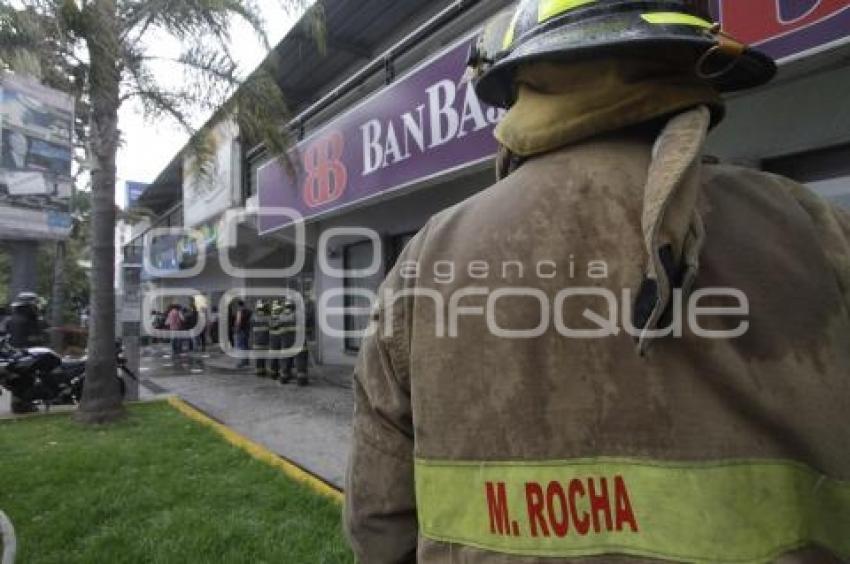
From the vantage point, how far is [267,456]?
6.13 metres

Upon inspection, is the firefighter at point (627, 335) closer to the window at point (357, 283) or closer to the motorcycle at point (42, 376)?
the motorcycle at point (42, 376)

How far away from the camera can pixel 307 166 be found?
1034 cm

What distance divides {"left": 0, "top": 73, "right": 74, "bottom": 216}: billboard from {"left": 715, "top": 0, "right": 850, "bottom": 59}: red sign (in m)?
8.48

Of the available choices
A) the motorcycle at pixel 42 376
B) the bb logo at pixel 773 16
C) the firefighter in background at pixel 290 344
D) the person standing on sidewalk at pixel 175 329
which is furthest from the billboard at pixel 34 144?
the bb logo at pixel 773 16

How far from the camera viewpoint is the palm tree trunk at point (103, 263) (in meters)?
8.29

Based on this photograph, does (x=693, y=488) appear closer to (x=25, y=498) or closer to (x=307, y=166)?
(x=25, y=498)

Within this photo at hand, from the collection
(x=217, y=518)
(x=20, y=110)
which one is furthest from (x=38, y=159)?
(x=217, y=518)

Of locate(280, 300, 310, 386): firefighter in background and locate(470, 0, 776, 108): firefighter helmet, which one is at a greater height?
locate(470, 0, 776, 108): firefighter helmet

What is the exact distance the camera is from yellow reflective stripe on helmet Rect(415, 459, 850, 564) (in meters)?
0.92

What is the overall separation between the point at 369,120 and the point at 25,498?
18.2 ft

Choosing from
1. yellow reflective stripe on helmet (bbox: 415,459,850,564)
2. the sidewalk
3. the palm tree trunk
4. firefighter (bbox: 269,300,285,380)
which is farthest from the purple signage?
yellow reflective stripe on helmet (bbox: 415,459,850,564)

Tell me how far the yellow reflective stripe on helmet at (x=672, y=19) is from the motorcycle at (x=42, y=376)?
8.92 meters

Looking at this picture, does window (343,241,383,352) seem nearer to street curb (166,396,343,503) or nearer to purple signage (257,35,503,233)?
purple signage (257,35,503,233)

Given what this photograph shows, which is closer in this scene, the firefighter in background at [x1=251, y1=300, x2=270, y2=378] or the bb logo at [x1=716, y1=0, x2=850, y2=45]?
the bb logo at [x1=716, y1=0, x2=850, y2=45]
